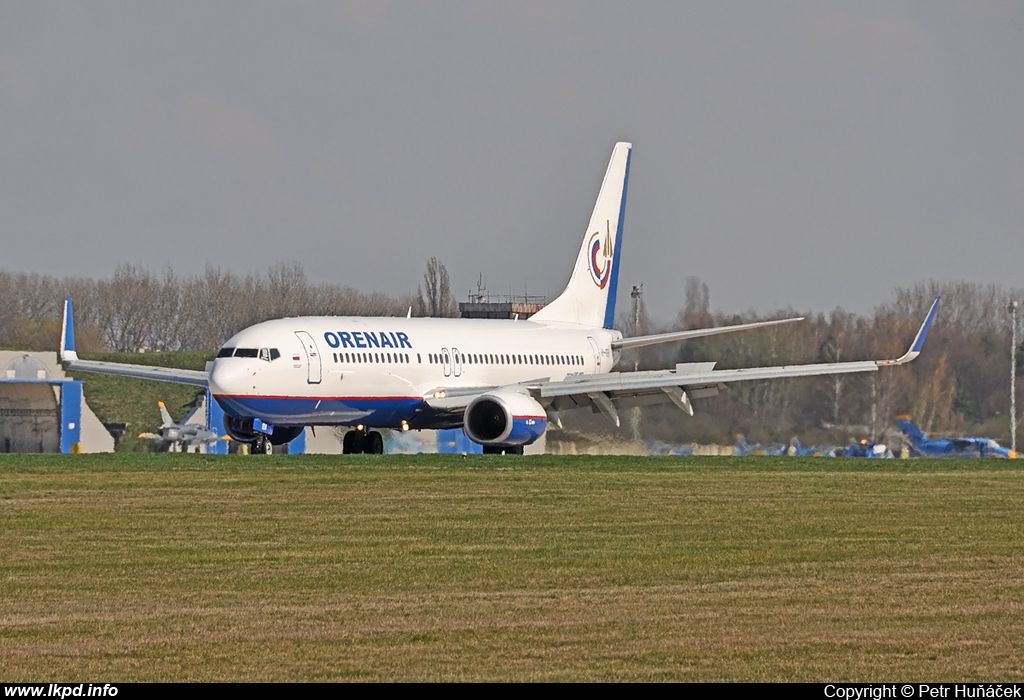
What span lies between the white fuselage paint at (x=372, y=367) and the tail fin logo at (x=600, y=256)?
12.6 ft

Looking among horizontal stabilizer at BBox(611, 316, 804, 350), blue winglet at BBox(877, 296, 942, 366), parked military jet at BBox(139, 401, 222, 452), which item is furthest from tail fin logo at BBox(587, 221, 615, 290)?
parked military jet at BBox(139, 401, 222, 452)

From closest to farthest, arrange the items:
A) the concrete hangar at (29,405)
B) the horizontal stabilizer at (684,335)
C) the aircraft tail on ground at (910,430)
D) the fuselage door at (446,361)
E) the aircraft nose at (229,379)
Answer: the aircraft nose at (229,379) < the fuselage door at (446,361) < the horizontal stabilizer at (684,335) < the aircraft tail on ground at (910,430) < the concrete hangar at (29,405)

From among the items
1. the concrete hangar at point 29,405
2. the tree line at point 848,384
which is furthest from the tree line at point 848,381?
the concrete hangar at point 29,405

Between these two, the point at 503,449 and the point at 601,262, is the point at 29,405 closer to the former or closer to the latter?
the point at 601,262

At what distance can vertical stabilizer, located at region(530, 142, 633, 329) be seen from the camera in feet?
166

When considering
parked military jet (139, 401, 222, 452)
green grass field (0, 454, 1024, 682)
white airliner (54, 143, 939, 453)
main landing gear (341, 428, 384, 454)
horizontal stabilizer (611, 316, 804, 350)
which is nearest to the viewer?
green grass field (0, 454, 1024, 682)

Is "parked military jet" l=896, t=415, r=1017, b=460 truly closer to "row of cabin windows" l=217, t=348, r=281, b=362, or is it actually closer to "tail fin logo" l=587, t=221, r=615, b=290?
"tail fin logo" l=587, t=221, r=615, b=290

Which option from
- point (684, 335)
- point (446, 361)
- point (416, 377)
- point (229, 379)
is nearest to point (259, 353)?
point (229, 379)

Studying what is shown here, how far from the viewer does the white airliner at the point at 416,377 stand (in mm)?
38688

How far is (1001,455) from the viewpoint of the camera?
49.2 m

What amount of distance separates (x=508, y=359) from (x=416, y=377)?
4.46 meters

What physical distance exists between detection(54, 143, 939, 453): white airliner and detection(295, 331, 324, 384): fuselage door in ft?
0.08

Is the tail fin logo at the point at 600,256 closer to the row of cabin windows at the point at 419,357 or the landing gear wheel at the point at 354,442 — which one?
the row of cabin windows at the point at 419,357
